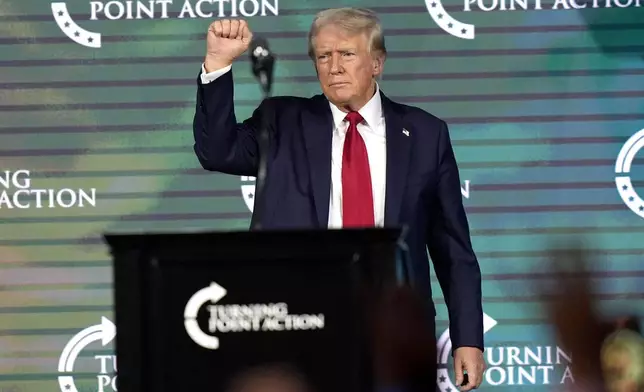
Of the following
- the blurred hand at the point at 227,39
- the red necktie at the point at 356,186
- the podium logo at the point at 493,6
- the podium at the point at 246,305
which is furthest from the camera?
the podium logo at the point at 493,6

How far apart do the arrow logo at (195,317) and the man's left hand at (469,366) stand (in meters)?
1.31

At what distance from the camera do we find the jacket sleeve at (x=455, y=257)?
3.30 m

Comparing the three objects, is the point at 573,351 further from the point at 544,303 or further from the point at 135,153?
the point at 135,153

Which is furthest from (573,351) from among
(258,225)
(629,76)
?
(258,225)

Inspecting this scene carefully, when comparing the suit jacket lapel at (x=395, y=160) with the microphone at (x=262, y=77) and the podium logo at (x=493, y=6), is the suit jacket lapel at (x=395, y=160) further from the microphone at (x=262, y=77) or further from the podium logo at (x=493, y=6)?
the podium logo at (x=493, y=6)

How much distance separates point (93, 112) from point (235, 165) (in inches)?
69.7

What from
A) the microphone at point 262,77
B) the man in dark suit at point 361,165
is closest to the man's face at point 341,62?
the man in dark suit at point 361,165

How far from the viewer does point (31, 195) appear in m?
4.82

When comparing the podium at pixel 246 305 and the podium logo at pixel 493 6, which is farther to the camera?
the podium logo at pixel 493 6

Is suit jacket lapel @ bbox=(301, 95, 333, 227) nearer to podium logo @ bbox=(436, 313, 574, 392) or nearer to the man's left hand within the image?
the man's left hand

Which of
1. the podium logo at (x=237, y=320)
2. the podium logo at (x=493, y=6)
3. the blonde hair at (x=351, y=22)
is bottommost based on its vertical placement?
the podium logo at (x=237, y=320)

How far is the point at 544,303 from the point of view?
15.6 feet

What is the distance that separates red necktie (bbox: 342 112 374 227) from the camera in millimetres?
3199

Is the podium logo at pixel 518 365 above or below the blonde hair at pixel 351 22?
below
